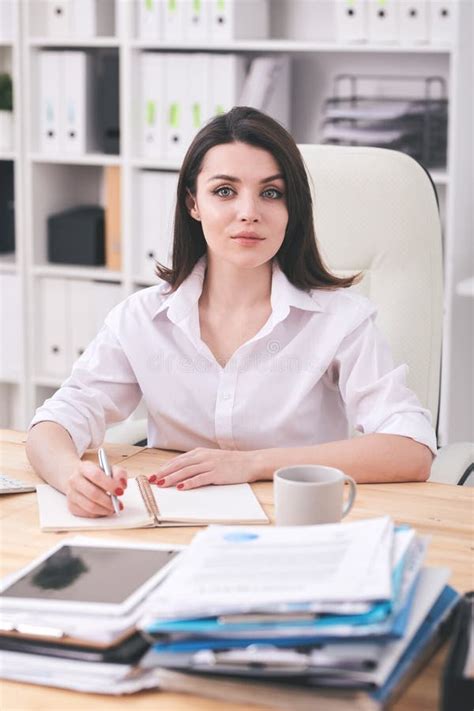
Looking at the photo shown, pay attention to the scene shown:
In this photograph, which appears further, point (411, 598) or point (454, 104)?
point (454, 104)

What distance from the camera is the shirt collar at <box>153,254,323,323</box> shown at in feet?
5.79

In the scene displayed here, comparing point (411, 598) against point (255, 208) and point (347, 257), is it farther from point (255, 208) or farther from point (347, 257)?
point (347, 257)

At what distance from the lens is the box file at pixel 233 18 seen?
10.2ft

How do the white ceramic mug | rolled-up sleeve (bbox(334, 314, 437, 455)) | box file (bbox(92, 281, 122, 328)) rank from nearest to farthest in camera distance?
the white ceramic mug < rolled-up sleeve (bbox(334, 314, 437, 455)) < box file (bbox(92, 281, 122, 328))

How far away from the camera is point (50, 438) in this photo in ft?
5.28

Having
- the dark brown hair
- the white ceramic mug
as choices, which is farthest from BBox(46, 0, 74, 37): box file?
the white ceramic mug

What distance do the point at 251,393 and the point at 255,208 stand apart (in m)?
0.30

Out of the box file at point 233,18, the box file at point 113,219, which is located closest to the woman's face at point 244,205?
the box file at point 233,18

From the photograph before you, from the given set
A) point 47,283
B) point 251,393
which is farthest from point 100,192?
point 251,393

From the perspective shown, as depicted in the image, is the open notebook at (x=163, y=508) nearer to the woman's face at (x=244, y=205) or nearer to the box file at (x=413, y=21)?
the woman's face at (x=244, y=205)

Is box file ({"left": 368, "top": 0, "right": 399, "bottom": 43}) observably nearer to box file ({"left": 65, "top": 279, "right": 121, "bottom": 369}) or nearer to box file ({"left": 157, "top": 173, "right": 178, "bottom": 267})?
box file ({"left": 157, "top": 173, "right": 178, "bottom": 267})

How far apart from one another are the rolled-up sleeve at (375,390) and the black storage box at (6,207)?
2.25m

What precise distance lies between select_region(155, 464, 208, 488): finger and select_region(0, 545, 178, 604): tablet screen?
337 millimetres

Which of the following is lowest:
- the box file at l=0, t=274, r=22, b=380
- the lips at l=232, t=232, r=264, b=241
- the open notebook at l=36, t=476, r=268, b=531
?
the box file at l=0, t=274, r=22, b=380
